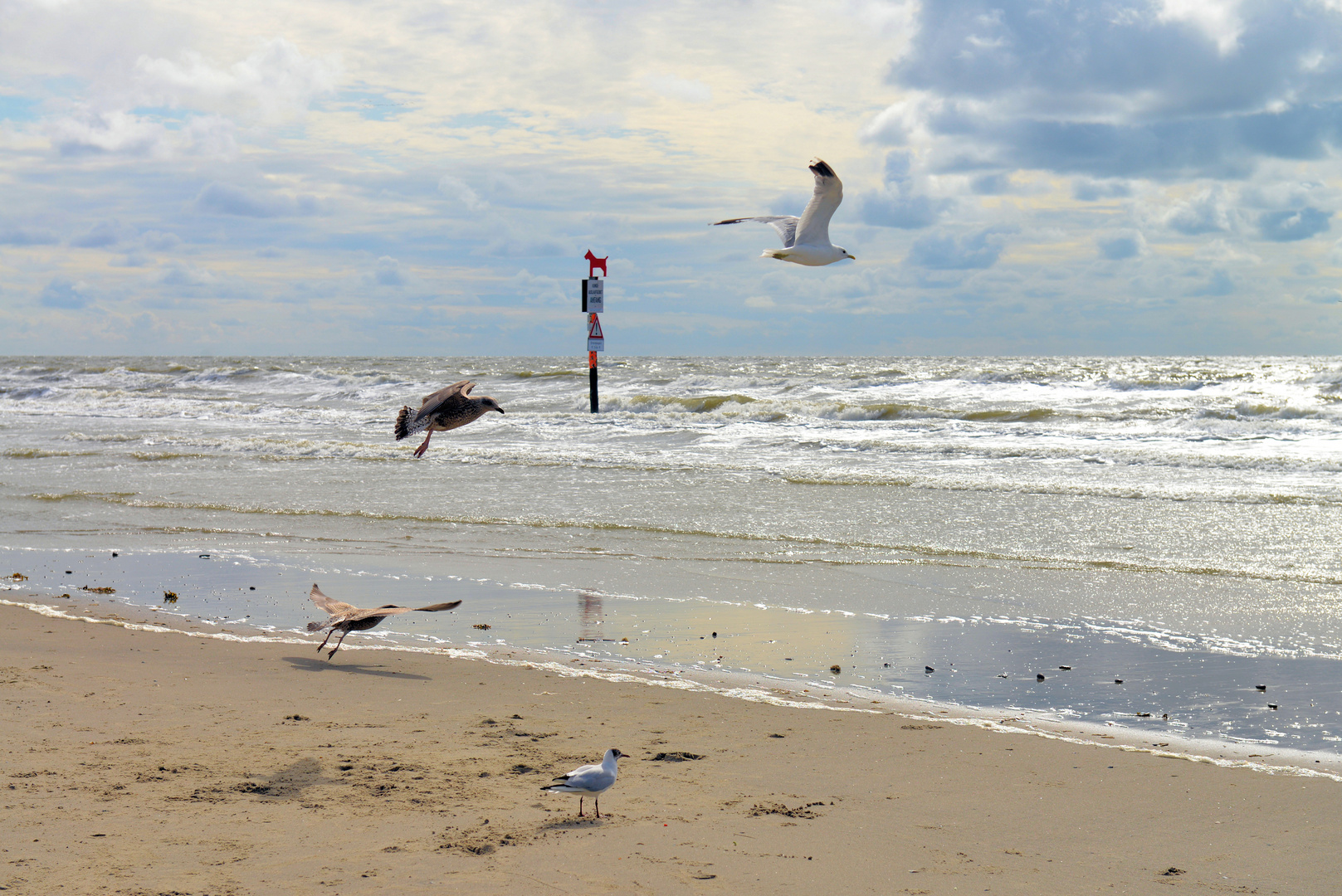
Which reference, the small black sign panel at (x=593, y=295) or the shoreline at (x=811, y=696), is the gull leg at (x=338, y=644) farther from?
the small black sign panel at (x=593, y=295)

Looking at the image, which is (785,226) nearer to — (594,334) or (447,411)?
(447,411)

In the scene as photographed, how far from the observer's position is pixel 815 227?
30.7 feet

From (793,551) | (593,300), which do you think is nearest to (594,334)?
(593,300)

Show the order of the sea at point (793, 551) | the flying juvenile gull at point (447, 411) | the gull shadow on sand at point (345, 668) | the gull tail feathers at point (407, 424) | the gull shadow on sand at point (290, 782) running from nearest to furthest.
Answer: the gull shadow on sand at point (290, 782), the gull tail feathers at point (407, 424), the flying juvenile gull at point (447, 411), the gull shadow on sand at point (345, 668), the sea at point (793, 551)

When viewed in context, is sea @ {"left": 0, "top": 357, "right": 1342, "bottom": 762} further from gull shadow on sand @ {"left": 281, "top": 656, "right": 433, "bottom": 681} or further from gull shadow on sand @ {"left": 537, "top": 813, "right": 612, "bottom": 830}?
gull shadow on sand @ {"left": 537, "top": 813, "right": 612, "bottom": 830}

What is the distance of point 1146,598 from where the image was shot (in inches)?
332

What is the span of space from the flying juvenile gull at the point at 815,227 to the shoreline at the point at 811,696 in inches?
158

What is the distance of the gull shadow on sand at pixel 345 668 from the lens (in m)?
6.36

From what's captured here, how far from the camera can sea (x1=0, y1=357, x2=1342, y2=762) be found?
6465 mm

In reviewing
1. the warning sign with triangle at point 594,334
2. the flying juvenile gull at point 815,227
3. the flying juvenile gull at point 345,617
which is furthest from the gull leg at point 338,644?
the warning sign with triangle at point 594,334

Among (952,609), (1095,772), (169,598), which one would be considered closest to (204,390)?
(169,598)

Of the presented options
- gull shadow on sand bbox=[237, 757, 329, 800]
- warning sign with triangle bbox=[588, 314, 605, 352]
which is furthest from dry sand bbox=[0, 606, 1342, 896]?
warning sign with triangle bbox=[588, 314, 605, 352]

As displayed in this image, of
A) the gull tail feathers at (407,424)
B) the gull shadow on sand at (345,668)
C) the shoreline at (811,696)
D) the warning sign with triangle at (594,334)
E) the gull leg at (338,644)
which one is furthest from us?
the warning sign with triangle at (594,334)

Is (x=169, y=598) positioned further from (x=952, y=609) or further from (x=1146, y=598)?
(x=1146, y=598)
